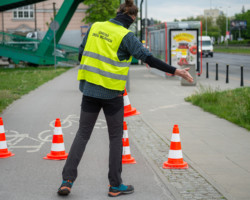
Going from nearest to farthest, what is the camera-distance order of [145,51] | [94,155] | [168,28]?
[145,51] → [94,155] → [168,28]

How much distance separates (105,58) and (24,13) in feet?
221

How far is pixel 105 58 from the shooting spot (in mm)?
5078

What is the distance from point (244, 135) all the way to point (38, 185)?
4403mm

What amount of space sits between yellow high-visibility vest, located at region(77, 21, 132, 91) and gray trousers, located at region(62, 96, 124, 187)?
0.21 m

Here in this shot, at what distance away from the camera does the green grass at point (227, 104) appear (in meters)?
10.4

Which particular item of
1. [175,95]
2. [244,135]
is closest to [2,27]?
[175,95]

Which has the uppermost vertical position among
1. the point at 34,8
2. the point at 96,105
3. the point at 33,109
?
the point at 34,8

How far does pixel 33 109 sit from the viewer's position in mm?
13234

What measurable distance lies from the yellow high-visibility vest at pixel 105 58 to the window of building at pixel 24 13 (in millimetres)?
66930

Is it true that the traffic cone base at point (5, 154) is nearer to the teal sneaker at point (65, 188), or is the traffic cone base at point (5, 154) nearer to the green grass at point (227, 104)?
the teal sneaker at point (65, 188)

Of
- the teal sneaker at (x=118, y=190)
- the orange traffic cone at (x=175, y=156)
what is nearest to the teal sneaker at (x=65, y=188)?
the teal sneaker at (x=118, y=190)

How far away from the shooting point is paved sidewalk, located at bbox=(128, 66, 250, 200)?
5.79 meters

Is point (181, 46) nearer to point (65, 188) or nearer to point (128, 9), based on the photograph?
point (128, 9)

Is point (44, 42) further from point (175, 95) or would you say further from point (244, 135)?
point (244, 135)
